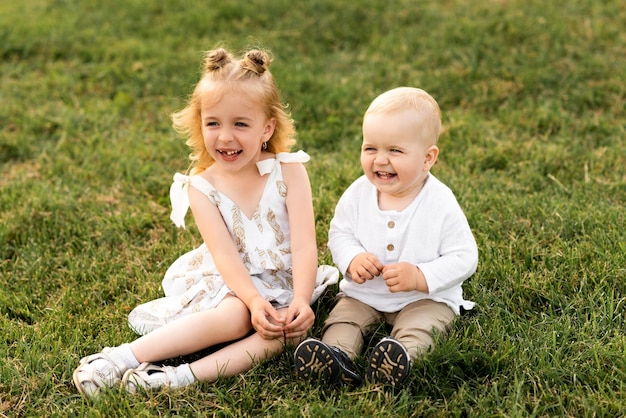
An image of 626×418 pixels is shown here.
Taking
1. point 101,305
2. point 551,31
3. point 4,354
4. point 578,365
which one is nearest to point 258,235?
point 101,305

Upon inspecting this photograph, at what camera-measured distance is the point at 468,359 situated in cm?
274

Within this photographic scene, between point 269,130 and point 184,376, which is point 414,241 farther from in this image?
point 184,376

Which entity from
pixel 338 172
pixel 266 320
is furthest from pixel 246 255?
pixel 338 172

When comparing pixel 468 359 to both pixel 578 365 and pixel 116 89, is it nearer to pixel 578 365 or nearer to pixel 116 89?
pixel 578 365

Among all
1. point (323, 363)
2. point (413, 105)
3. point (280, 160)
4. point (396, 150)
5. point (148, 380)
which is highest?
point (413, 105)

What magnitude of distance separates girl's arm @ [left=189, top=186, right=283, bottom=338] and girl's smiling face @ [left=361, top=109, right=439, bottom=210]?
612mm

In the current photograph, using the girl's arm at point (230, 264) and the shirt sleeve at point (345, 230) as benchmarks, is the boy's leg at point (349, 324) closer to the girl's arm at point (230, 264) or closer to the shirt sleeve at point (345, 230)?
the shirt sleeve at point (345, 230)

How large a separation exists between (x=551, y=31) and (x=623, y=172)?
1.99 metres

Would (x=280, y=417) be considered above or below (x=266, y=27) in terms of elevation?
below

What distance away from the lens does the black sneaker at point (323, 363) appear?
8.66 ft

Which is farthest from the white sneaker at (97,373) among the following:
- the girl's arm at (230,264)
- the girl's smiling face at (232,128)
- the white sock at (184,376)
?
the girl's smiling face at (232,128)

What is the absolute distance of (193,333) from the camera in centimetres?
288

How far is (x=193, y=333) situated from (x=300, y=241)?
553 millimetres

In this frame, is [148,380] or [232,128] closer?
[148,380]
